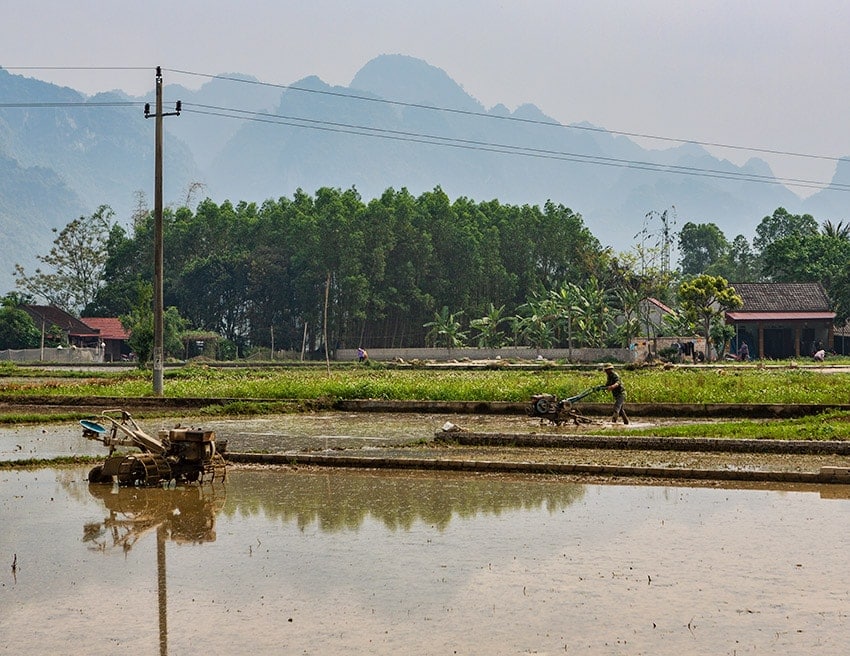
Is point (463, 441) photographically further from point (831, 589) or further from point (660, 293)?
point (660, 293)

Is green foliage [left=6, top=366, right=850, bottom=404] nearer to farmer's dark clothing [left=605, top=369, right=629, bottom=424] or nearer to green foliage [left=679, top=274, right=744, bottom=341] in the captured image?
farmer's dark clothing [left=605, top=369, right=629, bottom=424]

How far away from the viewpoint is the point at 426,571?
10406mm

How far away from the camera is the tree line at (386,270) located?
7781cm

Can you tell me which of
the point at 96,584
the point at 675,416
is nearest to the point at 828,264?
the point at 675,416

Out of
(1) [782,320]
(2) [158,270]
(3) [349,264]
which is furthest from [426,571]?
(3) [349,264]

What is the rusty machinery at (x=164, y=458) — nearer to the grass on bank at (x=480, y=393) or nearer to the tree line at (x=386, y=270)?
the grass on bank at (x=480, y=393)

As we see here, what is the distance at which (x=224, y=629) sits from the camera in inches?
341

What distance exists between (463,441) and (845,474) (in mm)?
7550

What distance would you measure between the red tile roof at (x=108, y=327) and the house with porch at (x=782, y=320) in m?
43.1

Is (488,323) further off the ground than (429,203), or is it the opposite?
(429,203)

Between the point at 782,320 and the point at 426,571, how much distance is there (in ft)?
199

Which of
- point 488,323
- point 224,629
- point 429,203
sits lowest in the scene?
point 224,629

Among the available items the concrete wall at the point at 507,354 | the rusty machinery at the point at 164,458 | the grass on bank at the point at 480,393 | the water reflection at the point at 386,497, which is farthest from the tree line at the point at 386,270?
the rusty machinery at the point at 164,458

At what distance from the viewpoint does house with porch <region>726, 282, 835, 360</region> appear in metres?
67.2
